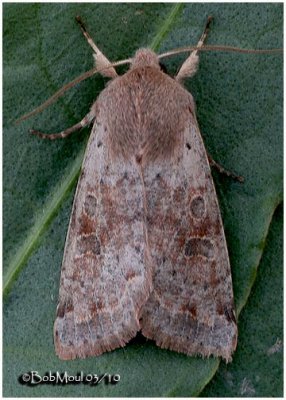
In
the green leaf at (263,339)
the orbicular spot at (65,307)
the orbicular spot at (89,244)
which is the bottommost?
the green leaf at (263,339)

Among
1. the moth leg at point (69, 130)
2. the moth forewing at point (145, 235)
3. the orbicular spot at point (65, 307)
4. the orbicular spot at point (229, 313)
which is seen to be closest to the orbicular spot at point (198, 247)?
the moth forewing at point (145, 235)

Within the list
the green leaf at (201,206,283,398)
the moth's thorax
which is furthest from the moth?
the green leaf at (201,206,283,398)

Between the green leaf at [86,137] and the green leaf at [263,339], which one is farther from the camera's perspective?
the green leaf at [263,339]

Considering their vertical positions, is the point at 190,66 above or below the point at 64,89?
below

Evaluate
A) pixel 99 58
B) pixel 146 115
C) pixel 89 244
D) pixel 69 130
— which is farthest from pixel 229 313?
pixel 99 58

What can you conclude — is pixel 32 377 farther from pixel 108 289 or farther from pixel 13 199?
pixel 13 199

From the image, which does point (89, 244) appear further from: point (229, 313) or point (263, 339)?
point (263, 339)

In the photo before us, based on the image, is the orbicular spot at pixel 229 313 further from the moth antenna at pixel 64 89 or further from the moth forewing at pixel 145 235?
the moth antenna at pixel 64 89
